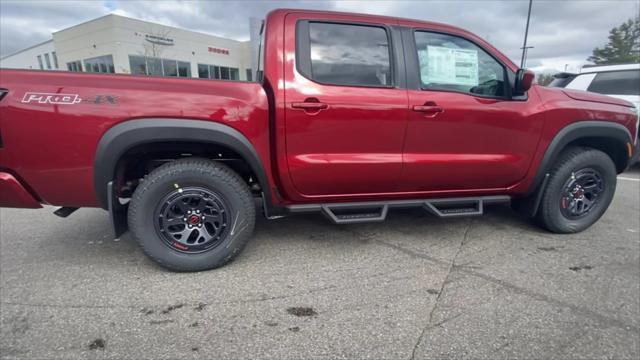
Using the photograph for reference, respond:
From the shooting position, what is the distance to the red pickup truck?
7.54ft

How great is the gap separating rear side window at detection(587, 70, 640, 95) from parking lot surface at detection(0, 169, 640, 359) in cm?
446

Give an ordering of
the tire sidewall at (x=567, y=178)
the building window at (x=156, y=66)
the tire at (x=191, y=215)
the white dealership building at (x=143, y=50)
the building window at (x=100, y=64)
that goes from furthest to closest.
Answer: the building window at (x=100, y=64)
the white dealership building at (x=143, y=50)
the building window at (x=156, y=66)
the tire sidewall at (x=567, y=178)
the tire at (x=191, y=215)

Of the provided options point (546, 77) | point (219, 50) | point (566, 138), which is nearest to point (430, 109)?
point (566, 138)

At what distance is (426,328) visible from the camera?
2.08 metres

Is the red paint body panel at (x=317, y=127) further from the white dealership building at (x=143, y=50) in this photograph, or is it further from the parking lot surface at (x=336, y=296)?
the white dealership building at (x=143, y=50)

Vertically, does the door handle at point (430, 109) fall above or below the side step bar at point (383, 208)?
above

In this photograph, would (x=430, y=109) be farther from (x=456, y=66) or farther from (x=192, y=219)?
Answer: (x=192, y=219)

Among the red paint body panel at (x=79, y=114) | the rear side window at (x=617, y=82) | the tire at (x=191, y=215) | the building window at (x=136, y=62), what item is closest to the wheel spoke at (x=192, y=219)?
the tire at (x=191, y=215)

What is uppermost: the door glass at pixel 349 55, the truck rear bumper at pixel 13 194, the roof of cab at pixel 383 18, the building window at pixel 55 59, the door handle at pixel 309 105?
the building window at pixel 55 59

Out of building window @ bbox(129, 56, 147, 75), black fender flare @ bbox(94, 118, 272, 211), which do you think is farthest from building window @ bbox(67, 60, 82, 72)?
black fender flare @ bbox(94, 118, 272, 211)

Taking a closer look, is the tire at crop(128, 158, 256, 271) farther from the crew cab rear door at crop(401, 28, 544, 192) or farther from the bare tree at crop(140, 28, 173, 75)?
the bare tree at crop(140, 28, 173, 75)

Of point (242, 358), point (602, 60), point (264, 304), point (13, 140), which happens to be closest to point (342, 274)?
point (264, 304)

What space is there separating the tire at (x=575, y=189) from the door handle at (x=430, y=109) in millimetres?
1437

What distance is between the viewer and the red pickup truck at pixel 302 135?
230cm
